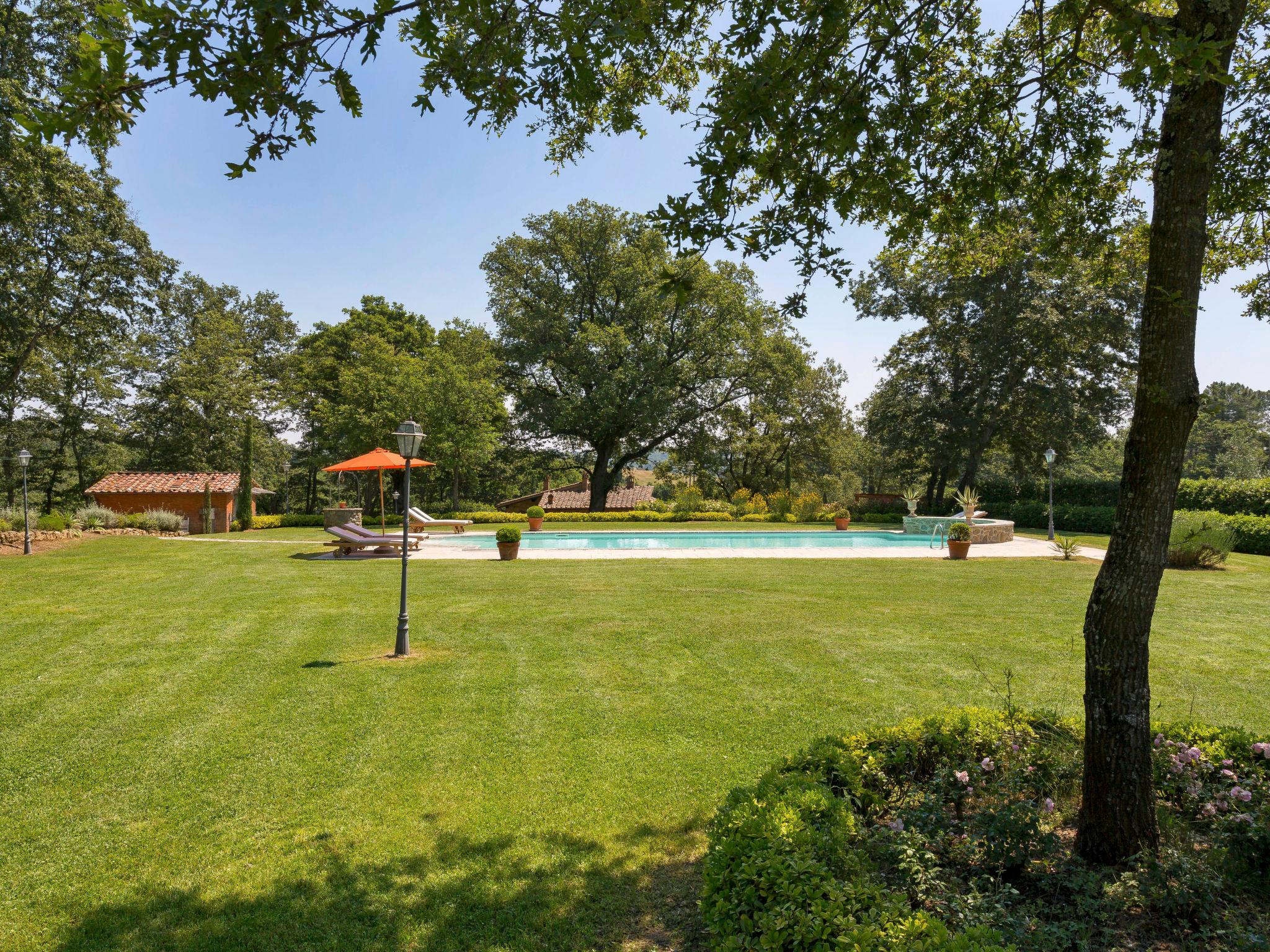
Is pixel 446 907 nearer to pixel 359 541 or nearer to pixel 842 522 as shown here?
pixel 359 541

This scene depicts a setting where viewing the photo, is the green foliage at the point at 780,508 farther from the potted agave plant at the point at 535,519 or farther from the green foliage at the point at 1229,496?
the green foliage at the point at 1229,496

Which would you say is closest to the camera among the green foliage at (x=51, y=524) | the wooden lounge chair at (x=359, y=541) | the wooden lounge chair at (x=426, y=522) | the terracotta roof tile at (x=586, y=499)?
the wooden lounge chair at (x=359, y=541)

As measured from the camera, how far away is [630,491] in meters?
41.9

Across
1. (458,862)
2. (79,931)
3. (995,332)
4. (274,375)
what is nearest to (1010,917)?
(458,862)

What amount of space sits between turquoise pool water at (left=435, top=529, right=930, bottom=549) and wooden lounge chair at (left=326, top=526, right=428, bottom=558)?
7.35 ft

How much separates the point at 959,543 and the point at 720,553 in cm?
550

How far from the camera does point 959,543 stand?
50.1 feet

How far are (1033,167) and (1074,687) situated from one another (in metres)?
4.40

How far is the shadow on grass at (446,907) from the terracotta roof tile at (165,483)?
27.9m

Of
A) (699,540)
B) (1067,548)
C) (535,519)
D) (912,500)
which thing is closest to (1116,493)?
(912,500)

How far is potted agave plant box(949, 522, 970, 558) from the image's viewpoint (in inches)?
600

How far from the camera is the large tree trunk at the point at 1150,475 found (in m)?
2.77

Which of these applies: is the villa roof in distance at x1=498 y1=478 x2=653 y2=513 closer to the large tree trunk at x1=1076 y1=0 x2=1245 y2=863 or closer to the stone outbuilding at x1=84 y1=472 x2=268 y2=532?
the stone outbuilding at x1=84 y1=472 x2=268 y2=532

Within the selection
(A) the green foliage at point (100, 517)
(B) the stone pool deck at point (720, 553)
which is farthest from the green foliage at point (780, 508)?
(A) the green foliage at point (100, 517)
